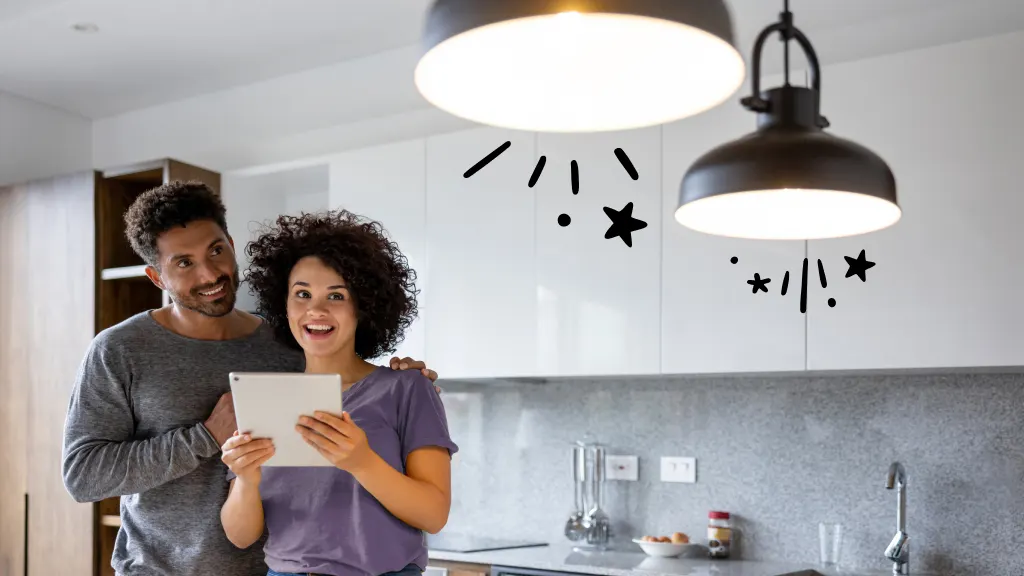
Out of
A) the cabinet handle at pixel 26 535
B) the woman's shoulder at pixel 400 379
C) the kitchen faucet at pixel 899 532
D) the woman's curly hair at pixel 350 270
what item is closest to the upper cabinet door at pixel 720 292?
the kitchen faucet at pixel 899 532

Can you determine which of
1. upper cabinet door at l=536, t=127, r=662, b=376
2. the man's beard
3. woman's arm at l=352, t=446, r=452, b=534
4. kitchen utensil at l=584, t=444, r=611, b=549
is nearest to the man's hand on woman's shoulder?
woman's arm at l=352, t=446, r=452, b=534

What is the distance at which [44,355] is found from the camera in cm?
411


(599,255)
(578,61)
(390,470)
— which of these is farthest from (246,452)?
(599,255)

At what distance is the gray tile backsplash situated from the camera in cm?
314

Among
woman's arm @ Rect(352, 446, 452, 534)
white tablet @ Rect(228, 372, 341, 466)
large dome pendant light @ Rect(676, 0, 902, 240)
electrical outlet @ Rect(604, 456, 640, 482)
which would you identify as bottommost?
electrical outlet @ Rect(604, 456, 640, 482)

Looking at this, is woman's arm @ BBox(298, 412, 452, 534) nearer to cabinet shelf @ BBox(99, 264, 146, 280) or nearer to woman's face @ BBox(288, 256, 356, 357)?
woman's face @ BBox(288, 256, 356, 357)

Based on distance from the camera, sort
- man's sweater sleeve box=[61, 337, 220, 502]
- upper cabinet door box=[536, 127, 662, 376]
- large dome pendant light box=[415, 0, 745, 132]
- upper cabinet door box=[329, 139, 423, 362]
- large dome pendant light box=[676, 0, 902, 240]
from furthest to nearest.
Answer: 1. upper cabinet door box=[329, 139, 423, 362]
2. upper cabinet door box=[536, 127, 662, 376]
3. man's sweater sleeve box=[61, 337, 220, 502]
4. large dome pendant light box=[676, 0, 902, 240]
5. large dome pendant light box=[415, 0, 745, 132]

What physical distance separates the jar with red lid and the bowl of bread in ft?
0.27

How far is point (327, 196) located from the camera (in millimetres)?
4641

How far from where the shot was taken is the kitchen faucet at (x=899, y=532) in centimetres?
309

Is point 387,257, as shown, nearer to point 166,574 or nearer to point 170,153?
point 166,574

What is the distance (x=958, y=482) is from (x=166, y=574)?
88.7 inches

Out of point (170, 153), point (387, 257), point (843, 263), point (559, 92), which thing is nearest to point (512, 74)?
point (559, 92)

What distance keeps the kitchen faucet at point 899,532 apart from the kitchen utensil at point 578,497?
3.47ft
